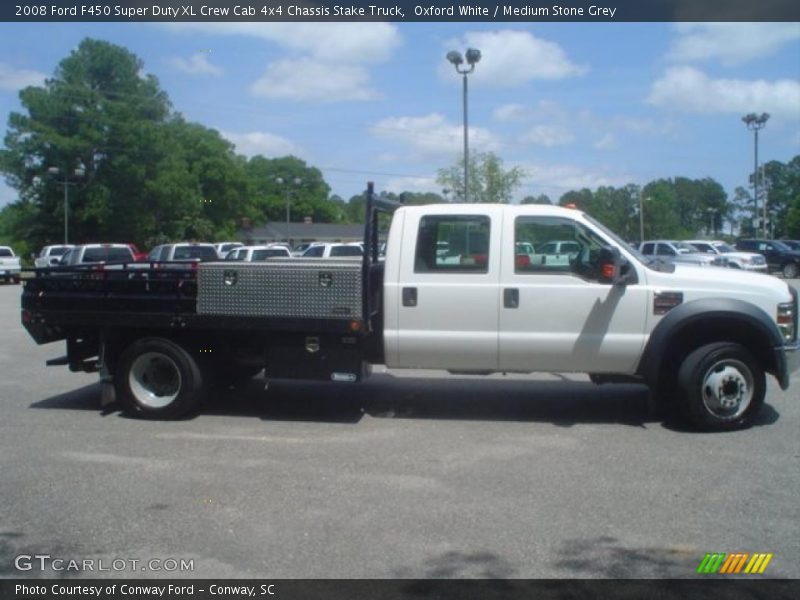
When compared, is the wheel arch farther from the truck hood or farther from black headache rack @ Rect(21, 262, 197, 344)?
black headache rack @ Rect(21, 262, 197, 344)

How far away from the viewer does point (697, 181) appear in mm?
91062

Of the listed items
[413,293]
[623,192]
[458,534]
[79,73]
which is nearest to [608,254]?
[413,293]

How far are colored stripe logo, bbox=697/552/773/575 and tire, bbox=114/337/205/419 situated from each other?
5281mm

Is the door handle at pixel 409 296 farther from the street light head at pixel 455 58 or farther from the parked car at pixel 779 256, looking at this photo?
the parked car at pixel 779 256

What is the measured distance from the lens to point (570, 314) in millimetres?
7883

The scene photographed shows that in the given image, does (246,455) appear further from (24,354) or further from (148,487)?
(24,354)

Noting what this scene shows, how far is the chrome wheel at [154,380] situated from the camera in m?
8.54

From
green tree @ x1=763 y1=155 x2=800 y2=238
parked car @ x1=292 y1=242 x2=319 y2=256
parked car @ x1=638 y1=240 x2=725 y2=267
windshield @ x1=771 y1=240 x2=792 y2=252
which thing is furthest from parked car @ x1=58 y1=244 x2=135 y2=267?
green tree @ x1=763 y1=155 x2=800 y2=238

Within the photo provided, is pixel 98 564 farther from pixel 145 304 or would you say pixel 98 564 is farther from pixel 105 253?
pixel 105 253

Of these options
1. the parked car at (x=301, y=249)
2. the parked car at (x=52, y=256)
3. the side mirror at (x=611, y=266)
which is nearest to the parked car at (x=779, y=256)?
the parked car at (x=301, y=249)

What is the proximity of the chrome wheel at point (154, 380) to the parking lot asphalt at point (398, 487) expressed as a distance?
0.36 metres

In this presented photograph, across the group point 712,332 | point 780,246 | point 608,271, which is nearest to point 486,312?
point 608,271

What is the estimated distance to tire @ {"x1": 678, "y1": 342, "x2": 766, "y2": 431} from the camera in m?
7.71

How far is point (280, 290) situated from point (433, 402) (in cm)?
238
